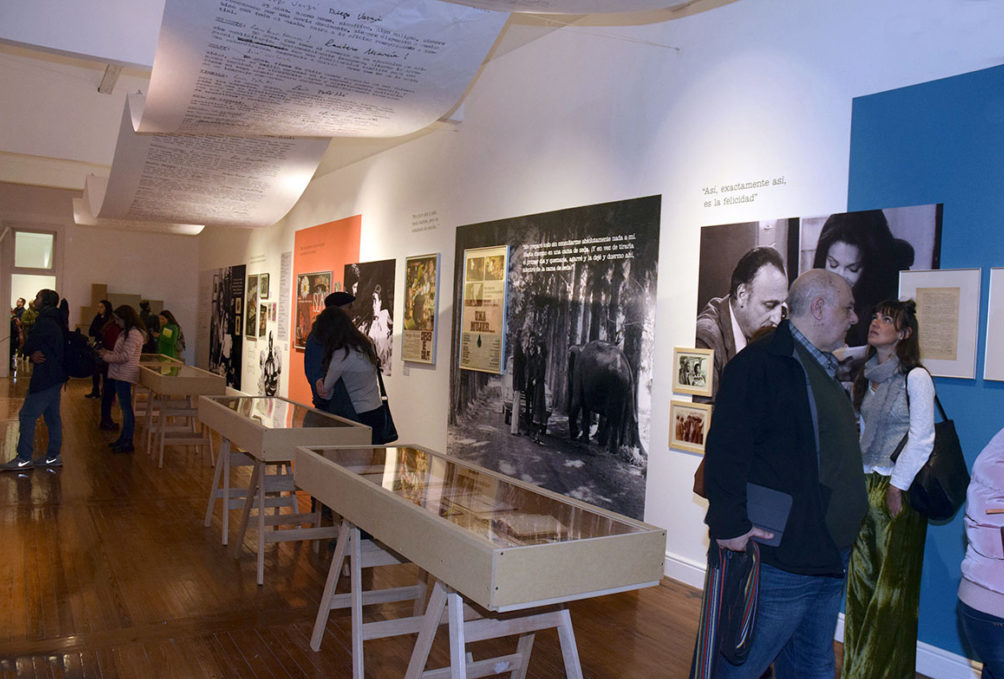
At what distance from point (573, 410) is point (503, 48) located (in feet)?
10.4

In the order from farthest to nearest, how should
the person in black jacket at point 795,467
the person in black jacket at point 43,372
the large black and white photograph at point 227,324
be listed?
the large black and white photograph at point 227,324
the person in black jacket at point 43,372
the person in black jacket at point 795,467

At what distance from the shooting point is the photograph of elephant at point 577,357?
510 cm

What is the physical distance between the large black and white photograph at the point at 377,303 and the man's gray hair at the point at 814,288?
6325mm

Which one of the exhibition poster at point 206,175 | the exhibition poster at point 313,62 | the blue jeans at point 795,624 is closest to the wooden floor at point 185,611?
the blue jeans at point 795,624

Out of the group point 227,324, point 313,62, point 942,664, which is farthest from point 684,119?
point 227,324

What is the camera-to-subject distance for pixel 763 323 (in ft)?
14.0

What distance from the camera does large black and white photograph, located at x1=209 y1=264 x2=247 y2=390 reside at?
14.0m

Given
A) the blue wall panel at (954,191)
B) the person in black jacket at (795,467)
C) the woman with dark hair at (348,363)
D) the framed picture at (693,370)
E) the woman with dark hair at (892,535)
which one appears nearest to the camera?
the person in black jacket at (795,467)

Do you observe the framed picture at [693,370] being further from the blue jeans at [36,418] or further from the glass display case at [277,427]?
the blue jeans at [36,418]

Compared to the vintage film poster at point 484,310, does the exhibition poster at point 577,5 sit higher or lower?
higher

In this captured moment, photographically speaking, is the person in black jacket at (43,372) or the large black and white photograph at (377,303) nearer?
the person in black jacket at (43,372)

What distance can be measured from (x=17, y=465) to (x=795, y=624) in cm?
721

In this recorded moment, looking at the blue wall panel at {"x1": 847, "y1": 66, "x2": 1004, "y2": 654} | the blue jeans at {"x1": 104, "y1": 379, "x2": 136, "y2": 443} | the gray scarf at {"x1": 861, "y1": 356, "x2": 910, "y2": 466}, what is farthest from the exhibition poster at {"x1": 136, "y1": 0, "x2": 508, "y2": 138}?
the blue jeans at {"x1": 104, "y1": 379, "x2": 136, "y2": 443}

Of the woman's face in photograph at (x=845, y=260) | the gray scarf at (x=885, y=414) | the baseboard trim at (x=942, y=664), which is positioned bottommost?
the baseboard trim at (x=942, y=664)
